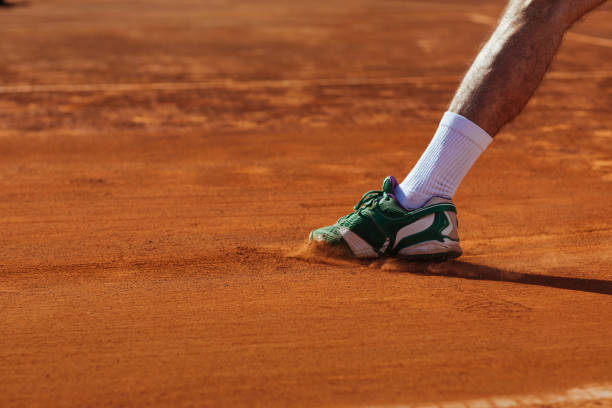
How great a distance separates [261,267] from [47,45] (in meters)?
5.45

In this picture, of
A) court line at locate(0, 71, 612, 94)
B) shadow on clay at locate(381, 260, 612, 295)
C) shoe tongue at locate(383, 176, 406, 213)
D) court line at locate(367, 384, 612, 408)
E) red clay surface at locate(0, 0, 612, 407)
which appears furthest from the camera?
court line at locate(0, 71, 612, 94)

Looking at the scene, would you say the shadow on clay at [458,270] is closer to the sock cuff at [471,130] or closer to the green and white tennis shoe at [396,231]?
the green and white tennis shoe at [396,231]

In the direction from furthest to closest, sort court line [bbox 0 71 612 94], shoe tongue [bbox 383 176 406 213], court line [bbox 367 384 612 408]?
court line [bbox 0 71 612 94]
shoe tongue [bbox 383 176 406 213]
court line [bbox 367 384 612 408]

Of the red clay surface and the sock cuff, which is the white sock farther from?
the red clay surface

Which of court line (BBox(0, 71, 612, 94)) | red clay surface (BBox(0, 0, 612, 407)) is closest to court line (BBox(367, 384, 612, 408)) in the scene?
red clay surface (BBox(0, 0, 612, 407))

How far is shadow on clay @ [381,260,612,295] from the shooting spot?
71.4 inches

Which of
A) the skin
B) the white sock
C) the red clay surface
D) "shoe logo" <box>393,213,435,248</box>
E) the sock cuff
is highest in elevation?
the skin

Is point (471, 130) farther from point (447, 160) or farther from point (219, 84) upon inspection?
point (219, 84)

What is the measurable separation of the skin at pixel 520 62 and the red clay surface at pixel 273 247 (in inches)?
15.9

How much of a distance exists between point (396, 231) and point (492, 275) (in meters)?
0.26

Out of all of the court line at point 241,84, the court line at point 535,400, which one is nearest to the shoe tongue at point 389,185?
the court line at point 535,400

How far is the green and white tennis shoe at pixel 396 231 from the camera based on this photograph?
6.20ft

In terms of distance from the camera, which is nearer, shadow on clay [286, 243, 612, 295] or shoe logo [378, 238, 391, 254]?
shadow on clay [286, 243, 612, 295]

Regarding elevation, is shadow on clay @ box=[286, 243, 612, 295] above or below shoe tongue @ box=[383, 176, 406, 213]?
below
